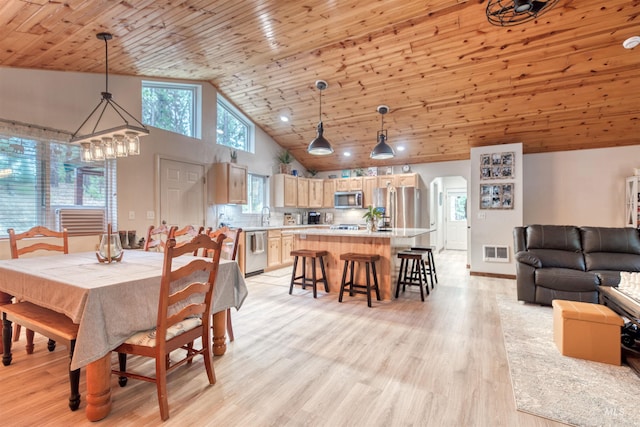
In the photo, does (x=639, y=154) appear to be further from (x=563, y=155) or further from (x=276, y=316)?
(x=276, y=316)

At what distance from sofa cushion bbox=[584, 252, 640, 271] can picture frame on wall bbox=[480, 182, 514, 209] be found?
1835 mm

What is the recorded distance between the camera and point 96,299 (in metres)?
1.60

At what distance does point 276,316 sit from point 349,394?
1.61 m

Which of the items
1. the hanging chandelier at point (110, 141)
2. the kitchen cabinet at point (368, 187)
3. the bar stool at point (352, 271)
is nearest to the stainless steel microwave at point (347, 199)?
the kitchen cabinet at point (368, 187)

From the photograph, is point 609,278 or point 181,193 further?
point 181,193

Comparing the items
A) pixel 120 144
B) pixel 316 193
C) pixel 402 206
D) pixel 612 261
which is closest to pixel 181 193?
pixel 120 144

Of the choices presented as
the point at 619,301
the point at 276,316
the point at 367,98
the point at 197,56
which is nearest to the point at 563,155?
the point at 367,98

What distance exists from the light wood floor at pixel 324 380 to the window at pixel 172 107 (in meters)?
3.40

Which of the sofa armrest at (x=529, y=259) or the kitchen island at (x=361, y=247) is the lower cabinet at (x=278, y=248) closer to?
the kitchen island at (x=361, y=247)

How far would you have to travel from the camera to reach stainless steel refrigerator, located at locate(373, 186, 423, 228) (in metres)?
6.50

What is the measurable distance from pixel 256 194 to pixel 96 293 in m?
5.28

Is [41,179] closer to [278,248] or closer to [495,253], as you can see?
[278,248]

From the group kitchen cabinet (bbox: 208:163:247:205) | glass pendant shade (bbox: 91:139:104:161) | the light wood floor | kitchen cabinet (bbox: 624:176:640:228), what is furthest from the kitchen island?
kitchen cabinet (bbox: 624:176:640:228)

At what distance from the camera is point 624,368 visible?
2285 mm
